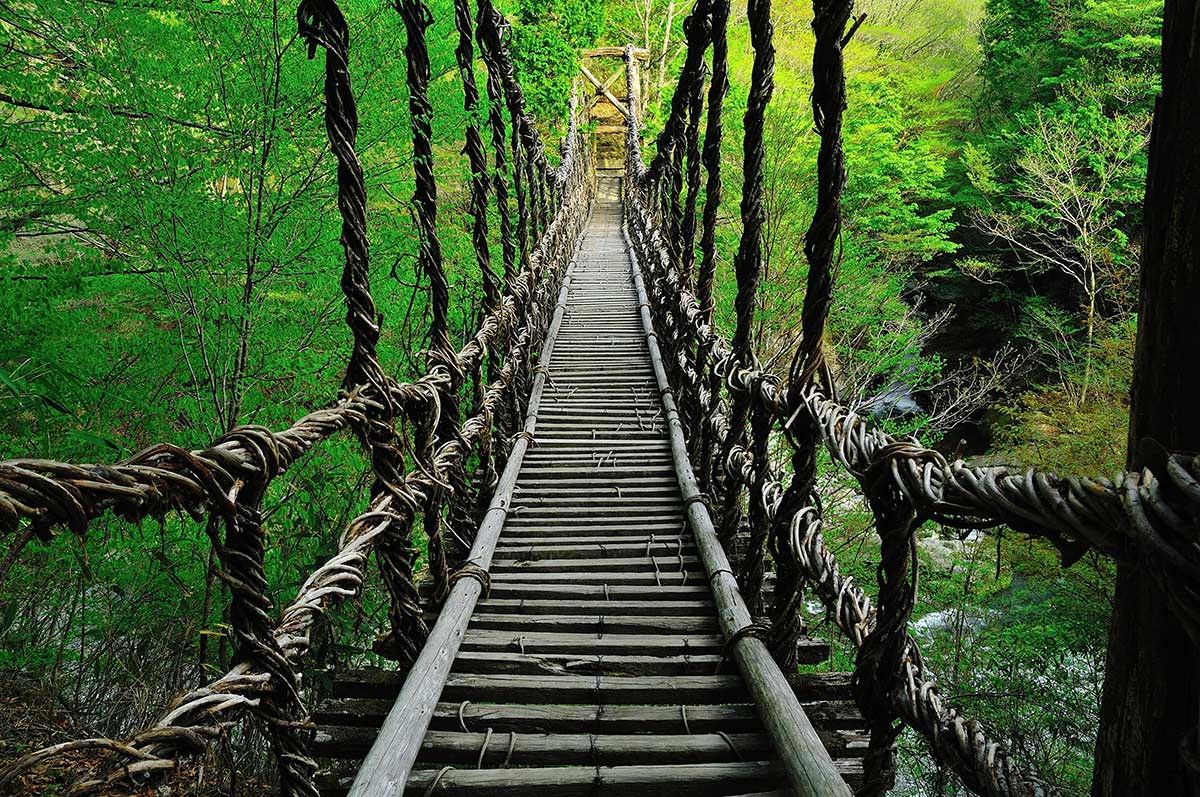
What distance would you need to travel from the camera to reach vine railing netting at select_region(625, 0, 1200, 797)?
635 mm

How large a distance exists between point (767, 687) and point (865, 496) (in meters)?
0.85

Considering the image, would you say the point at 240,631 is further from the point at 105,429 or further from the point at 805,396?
the point at 105,429

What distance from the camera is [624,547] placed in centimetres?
314

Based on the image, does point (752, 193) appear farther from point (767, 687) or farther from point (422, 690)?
point (422, 690)

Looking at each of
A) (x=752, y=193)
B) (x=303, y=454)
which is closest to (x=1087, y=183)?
(x=752, y=193)

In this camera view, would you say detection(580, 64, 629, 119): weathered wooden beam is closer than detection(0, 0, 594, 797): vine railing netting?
No

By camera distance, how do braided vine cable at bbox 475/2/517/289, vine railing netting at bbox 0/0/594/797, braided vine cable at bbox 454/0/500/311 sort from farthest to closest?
braided vine cable at bbox 475/2/517/289, braided vine cable at bbox 454/0/500/311, vine railing netting at bbox 0/0/594/797

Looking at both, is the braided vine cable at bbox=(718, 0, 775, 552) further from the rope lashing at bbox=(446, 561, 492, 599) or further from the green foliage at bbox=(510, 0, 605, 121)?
the green foliage at bbox=(510, 0, 605, 121)

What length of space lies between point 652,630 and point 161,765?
182cm

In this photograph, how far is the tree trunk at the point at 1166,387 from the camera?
63 cm

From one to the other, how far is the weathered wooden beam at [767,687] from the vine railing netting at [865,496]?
80 millimetres

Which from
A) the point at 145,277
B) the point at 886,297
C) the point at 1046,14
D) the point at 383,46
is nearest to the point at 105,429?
the point at 145,277

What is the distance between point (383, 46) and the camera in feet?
13.8

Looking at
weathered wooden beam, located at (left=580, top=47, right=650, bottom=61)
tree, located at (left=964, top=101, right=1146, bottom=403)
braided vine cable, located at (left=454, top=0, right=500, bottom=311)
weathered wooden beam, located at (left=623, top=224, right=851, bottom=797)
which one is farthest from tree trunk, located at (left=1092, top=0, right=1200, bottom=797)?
weathered wooden beam, located at (left=580, top=47, right=650, bottom=61)
